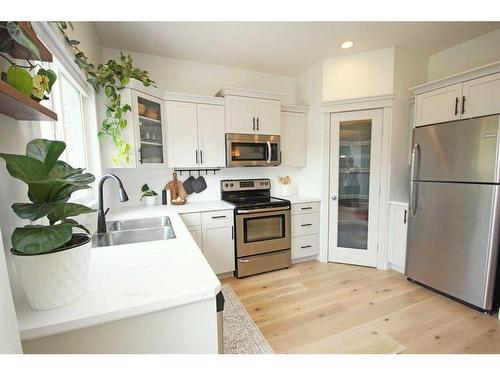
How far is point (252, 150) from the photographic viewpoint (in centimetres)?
290

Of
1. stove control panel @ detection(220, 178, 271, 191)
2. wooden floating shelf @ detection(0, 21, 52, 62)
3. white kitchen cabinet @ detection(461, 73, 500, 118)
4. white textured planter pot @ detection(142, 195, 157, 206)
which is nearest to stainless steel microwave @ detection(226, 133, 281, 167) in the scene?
stove control panel @ detection(220, 178, 271, 191)

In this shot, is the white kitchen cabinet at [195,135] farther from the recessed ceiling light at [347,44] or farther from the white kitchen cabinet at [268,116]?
the recessed ceiling light at [347,44]

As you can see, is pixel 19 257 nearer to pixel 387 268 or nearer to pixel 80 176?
pixel 80 176

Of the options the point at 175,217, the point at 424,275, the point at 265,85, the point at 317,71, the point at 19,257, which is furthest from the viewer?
the point at 265,85

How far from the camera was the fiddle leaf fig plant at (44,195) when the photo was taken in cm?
58

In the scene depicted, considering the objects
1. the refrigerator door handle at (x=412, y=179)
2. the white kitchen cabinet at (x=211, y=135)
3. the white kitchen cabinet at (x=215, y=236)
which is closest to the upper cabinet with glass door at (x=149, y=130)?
the white kitchen cabinet at (x=211, y=135)

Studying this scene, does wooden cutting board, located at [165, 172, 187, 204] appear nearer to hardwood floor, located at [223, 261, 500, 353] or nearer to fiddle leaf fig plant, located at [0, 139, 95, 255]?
hardwood floor, located at [223, 261, 500, 353]

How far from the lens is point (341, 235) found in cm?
301

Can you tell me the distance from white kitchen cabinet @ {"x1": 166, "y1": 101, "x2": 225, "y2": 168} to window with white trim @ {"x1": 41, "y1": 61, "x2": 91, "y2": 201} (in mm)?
847

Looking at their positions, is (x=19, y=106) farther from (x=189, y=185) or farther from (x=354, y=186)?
(x=354, y=186)

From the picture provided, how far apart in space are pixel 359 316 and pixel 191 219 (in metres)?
1.84

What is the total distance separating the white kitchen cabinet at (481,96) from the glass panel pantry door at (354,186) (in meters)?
0.79
